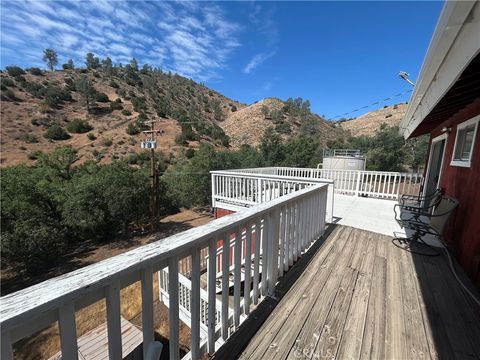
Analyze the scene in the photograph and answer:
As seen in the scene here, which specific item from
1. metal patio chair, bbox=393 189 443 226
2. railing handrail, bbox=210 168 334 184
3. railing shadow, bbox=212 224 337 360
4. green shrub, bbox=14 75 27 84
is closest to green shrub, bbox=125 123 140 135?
green shrub, bbox=14 75 27 84

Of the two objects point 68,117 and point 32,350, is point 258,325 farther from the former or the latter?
point 68,117

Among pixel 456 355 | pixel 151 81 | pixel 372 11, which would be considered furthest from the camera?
pixel 151 81

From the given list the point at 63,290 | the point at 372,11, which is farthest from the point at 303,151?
the point at 63,290

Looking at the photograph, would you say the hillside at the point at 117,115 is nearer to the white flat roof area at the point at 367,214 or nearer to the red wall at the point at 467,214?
the white flat roof area at the point at 367,214

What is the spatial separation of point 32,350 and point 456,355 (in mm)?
7425

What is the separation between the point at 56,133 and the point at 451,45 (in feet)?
105

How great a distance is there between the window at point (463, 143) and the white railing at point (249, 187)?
2.22 metres

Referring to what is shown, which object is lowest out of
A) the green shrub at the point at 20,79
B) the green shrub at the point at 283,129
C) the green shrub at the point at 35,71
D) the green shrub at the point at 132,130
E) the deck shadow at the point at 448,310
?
the deck shadow at the point at 448,310

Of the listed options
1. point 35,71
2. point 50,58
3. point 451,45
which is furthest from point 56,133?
point 451,45

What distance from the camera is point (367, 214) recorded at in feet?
17.4

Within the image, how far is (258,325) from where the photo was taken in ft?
5.77

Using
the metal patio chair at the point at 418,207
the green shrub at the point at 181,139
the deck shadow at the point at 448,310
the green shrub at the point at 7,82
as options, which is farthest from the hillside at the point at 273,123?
the green shrub at the point at 7,82

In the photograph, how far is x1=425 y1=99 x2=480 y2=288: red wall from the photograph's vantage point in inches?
99.7

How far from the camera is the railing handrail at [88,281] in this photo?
0.61 m
